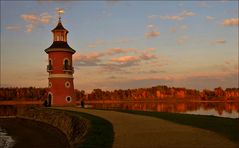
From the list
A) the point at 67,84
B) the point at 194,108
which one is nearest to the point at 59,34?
the point at 67,84

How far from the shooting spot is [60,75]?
36344mm

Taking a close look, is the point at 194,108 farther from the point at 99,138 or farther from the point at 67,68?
the point at 99,138

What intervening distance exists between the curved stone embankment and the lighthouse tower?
3.21 m

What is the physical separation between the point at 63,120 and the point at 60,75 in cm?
1366

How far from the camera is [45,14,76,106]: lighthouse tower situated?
118 ft

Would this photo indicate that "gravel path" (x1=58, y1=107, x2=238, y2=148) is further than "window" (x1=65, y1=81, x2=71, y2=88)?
No

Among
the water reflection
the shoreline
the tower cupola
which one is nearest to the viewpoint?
the shoreline

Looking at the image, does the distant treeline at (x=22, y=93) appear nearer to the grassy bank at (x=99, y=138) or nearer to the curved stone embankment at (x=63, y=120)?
the curved stone embankment at (x=63, y=120)

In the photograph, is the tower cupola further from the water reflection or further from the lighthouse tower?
the water reflection

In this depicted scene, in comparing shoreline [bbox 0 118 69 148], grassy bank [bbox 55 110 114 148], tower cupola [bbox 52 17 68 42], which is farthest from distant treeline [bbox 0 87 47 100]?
grassy bank [bbox 55 110 114 148]

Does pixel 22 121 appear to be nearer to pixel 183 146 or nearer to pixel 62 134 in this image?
pixel 62 134

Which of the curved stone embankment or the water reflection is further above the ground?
the curved stone embankment

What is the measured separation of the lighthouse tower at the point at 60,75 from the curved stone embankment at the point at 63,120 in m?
3.21

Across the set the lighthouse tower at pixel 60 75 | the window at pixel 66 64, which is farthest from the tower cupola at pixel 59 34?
the window at pixel 66 64
